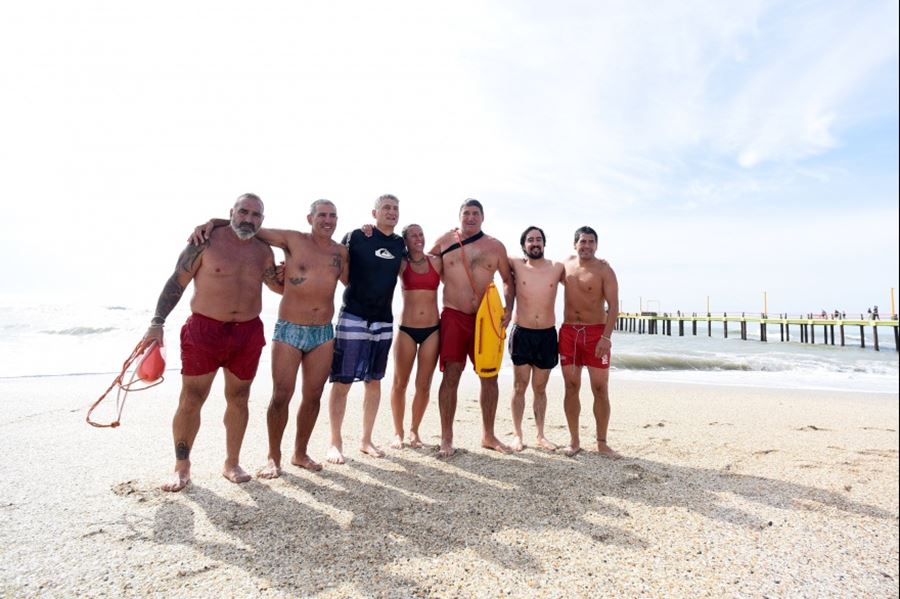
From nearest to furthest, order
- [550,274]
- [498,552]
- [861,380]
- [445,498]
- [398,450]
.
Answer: [498,552] → [445,498] → [398,450] → [550,274] → [861,380]

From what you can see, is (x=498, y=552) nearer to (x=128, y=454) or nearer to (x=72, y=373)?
(x=128, y=454)

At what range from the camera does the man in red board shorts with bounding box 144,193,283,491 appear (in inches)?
130

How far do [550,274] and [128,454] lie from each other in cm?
418

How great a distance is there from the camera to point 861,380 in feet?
33.1

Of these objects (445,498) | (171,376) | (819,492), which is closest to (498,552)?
(445,498)

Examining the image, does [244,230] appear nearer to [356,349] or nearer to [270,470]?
[356,349]

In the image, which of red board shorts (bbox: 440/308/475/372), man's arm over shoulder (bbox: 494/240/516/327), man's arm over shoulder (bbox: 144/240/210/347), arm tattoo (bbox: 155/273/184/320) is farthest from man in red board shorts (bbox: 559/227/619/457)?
arm tattoo (bbox: 155/273/184/320)

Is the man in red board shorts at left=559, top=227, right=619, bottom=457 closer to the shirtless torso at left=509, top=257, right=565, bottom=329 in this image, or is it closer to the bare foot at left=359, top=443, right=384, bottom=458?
the shirtless torso at left=509, top=257, right=565, bottom=329

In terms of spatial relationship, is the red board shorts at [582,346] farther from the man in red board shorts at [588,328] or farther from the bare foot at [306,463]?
the bare foot at [306,463]

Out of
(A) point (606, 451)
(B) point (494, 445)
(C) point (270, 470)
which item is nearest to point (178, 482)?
(C) point (270, 470)

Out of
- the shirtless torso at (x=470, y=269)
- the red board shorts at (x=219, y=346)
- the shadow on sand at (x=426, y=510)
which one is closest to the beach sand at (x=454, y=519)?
the shadow on sand at (x=426, y=510)

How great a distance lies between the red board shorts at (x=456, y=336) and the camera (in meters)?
4.40

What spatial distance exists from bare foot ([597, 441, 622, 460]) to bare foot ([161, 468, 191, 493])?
3.43m

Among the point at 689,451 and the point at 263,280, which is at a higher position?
the point at 263,280
